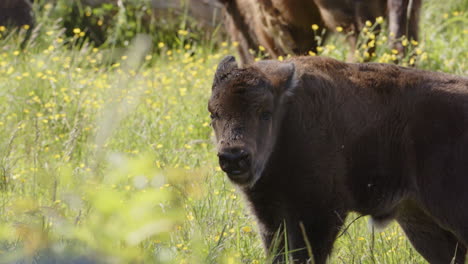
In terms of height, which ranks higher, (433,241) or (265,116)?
(265,116)

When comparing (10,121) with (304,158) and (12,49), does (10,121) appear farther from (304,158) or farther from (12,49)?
(304,158)

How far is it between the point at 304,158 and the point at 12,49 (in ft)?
17.5

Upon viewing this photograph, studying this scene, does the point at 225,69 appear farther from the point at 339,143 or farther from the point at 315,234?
the point at 315,234

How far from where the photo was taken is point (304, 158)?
393 cm

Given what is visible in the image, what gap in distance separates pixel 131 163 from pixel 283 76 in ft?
7.36

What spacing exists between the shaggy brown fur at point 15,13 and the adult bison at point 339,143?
20.4 feet

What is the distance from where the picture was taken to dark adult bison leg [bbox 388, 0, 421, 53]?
7.04 m

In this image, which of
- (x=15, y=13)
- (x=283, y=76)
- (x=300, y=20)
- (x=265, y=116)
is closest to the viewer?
(x=265, y=116)

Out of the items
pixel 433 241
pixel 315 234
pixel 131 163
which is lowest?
pixel 433 241

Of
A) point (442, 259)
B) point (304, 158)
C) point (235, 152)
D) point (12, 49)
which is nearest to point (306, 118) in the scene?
point (304, 158)

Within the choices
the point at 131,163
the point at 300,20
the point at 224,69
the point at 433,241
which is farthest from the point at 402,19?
the point at 131,163

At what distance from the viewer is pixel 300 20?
7602 mm

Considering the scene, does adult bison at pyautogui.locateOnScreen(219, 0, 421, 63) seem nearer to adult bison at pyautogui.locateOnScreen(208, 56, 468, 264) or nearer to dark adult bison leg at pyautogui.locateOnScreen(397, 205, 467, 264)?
adult bison at pyautogui.locateOnScreen(208, 56, 468, 264)

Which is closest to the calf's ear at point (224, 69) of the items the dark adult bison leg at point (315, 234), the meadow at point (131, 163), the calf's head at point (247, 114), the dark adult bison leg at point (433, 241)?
the calf's head at point (247, 114)
